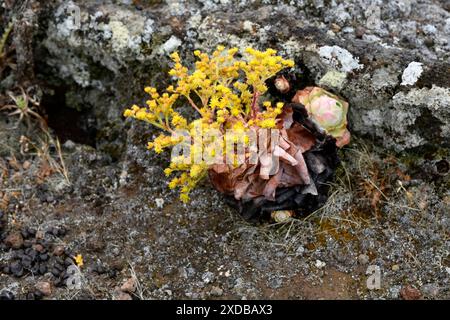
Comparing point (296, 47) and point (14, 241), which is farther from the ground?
point (296, 47)

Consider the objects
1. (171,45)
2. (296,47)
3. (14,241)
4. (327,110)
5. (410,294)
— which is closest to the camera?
(410,294)

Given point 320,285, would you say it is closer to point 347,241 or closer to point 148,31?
point 347,241

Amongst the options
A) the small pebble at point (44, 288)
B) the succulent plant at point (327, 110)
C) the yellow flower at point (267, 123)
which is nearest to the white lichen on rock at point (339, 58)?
the succulent plant at point (327, 110)

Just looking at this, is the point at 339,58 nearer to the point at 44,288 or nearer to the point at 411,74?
the point at 411,74

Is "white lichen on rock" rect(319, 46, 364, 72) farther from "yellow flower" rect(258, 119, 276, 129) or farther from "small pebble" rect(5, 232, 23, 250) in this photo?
"small pebble" rect(5, 232, 23, 250)

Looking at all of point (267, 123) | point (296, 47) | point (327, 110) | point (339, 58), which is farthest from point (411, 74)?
point (267, 123)
